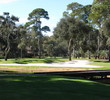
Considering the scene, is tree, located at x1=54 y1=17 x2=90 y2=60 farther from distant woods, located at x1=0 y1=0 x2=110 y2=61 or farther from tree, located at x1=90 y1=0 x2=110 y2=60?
tree, located at x1=90 y1=0 x2=110 y2=60

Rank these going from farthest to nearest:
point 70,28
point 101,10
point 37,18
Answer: point 37,18
point 70,28
point 101,10

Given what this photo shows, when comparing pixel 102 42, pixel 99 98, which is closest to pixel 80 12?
pixel 102 42

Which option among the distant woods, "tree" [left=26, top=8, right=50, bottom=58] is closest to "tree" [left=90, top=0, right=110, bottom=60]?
the distant woods

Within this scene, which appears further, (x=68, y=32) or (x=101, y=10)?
(x=68, y=32)

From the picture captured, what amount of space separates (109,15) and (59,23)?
13.1 metres

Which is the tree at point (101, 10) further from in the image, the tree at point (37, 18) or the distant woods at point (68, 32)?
the tree at point (37, 18)

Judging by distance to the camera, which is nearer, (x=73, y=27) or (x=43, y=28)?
(x=73, y=27)

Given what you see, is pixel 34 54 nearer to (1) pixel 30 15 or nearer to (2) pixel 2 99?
(1) pixel 30 15

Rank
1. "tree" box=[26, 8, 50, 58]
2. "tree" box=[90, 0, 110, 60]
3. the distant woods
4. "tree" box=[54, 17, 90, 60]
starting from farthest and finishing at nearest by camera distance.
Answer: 1. "tree" box=[26, 8, 50, 58]
2. "tree" box=[54, 17, 90, 60]
3. the distant woods
4. "tree" box=[90, 0, 110, 60]


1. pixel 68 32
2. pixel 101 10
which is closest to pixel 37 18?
pixel 68 32

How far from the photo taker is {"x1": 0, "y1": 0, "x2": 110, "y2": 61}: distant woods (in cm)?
3634

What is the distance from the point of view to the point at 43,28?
62.9 metres

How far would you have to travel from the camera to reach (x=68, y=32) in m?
41.8

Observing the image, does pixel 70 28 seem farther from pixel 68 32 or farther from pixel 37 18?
pixel 37 18
